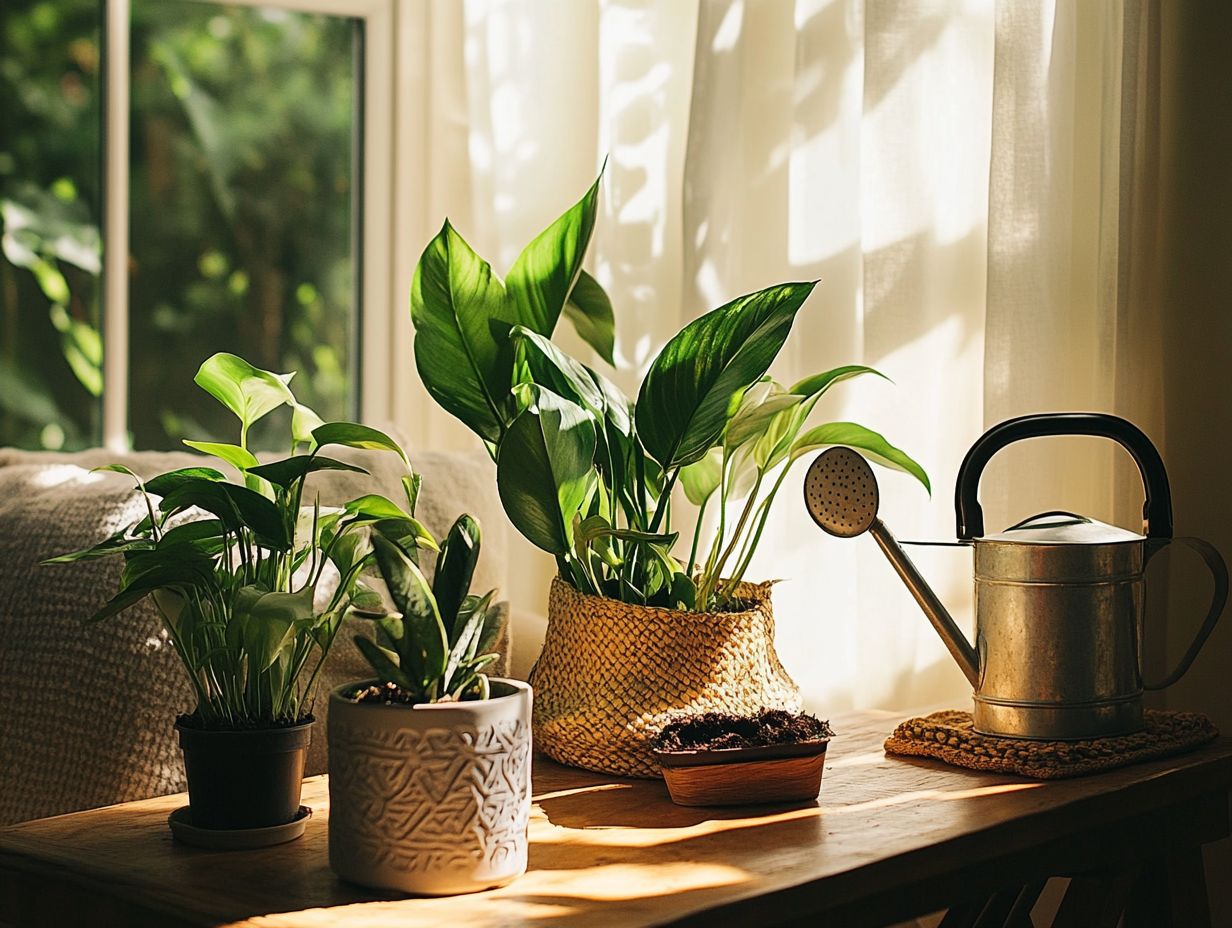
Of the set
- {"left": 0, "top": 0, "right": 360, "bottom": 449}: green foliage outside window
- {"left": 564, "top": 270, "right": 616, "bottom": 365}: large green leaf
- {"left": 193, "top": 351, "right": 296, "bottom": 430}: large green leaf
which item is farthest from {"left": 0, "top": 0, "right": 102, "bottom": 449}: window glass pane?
{"left": 193, "top": 351, "right": 296, "bottom": 430}: large green leaf

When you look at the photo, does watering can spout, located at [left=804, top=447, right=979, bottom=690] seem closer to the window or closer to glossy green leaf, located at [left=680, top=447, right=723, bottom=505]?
glossy green leaf, located at [left=680, top=447, right=723, bottom=505]

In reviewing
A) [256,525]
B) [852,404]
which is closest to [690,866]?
[256,525]

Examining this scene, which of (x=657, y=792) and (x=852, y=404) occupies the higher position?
(x=852, y=404)

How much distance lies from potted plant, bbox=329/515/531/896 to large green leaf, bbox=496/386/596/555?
5.7 inches

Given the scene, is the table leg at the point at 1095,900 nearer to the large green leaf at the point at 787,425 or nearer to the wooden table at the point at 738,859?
the wooden table at the point at 738,859

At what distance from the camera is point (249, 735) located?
2.73 feet

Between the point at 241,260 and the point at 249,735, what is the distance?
1578 millimetres

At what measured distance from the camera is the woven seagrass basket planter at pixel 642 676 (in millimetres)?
1009

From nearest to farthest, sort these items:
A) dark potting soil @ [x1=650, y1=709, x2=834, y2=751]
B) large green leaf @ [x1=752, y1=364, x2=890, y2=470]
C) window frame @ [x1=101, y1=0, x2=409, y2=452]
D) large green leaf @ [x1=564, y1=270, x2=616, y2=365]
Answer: dark potting soil @ [x1=650, y1=709, x2=834, y2=751] → large green leaf @ [x1=752, y1=364, x2=890, y2=470] → large green leaf @ [x1=564, y1=270, x2=616, y2=365] → window frame @ [x1=101, y1=0, x2=409, y2=452]

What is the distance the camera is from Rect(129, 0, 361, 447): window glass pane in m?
2.19

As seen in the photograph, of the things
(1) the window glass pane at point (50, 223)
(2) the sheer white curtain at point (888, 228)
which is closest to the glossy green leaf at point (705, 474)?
(2) the sheer white curtain at point (888, 228)

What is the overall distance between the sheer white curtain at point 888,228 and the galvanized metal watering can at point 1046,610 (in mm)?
302

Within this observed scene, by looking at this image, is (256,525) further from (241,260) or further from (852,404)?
(241,260)

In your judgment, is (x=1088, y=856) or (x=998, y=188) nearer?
(x=1088, y=856)
